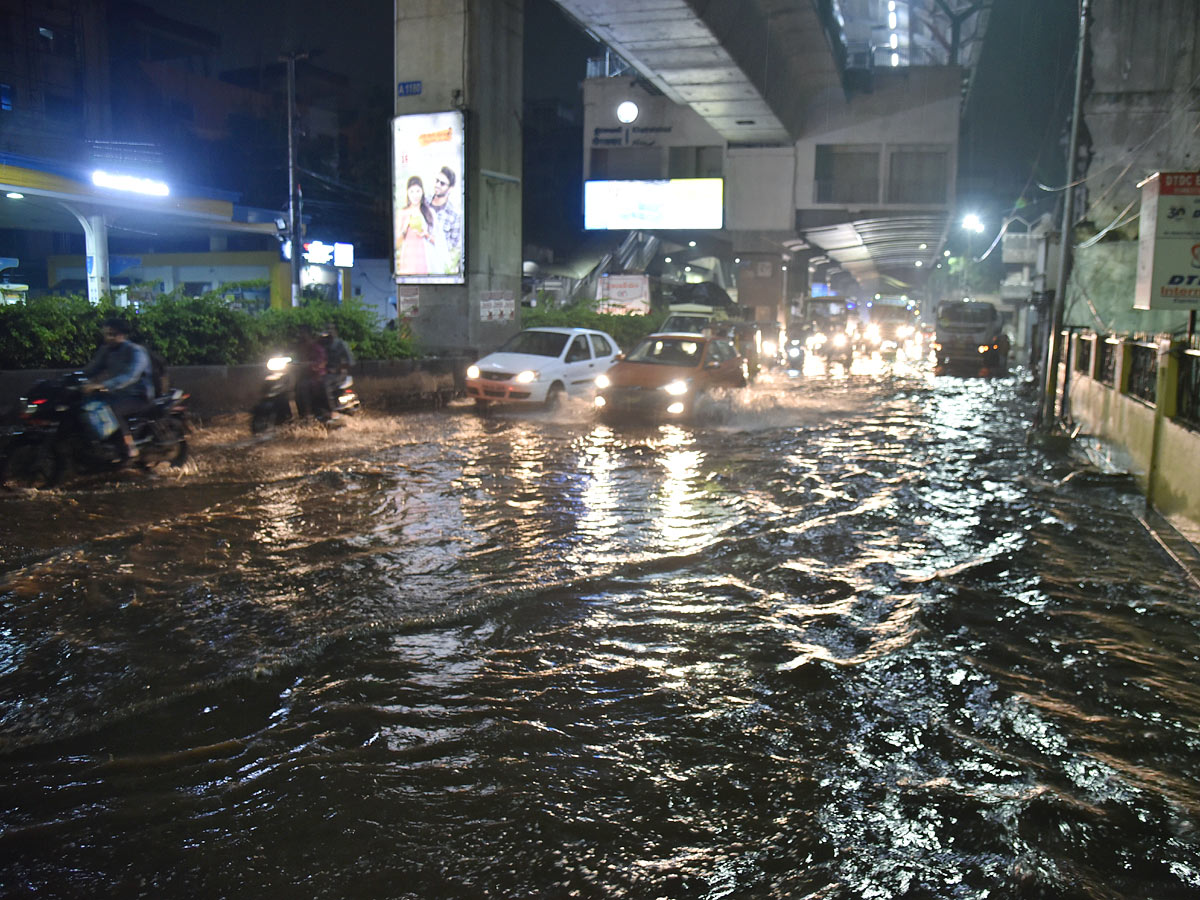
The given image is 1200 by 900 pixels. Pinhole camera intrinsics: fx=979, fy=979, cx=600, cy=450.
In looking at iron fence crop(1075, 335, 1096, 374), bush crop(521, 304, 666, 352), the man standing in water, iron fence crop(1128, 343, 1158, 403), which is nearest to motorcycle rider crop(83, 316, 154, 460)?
the man standing in water

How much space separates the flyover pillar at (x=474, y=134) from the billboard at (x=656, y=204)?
72.3ft

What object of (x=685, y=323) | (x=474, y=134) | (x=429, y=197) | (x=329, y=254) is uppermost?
(x=474, y=134)

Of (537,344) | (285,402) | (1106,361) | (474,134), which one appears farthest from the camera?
(474,134)

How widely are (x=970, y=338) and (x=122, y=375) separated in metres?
28.7

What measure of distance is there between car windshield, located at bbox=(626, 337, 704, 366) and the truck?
18805 mm

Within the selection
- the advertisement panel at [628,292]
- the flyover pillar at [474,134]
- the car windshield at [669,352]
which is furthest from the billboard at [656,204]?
the car windshield at [669,352]

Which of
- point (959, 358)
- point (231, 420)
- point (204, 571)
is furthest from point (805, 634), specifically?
point (959, 358)

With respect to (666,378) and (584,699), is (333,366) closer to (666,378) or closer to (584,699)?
(666,378)

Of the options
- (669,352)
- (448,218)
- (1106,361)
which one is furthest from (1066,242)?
(448,218)

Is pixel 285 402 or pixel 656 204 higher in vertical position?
pixel 656 204

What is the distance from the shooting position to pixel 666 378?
52.0ft

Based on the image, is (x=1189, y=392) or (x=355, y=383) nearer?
(x=1189, y=392)

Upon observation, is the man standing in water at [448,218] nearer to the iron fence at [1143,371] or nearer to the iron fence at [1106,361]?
the iron fence at [1106,361]

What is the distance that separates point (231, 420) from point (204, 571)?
8204 mm
